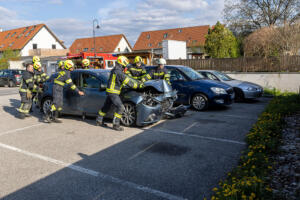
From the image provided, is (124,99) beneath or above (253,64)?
beneath

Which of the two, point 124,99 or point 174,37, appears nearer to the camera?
point 124,99

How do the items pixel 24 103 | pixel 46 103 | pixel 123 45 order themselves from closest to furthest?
pixel 46 103
pixel 24 103
pixel 123 45

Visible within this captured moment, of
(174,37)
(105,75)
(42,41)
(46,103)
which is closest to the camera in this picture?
(105,75)

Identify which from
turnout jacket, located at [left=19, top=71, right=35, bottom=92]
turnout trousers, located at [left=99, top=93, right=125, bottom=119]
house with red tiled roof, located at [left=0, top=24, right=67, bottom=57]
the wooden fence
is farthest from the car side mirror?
house with red tiled roof, located at [left=0, top=24, right=67, bottom=57]

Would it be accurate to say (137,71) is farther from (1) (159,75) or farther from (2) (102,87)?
(2) (102,87)

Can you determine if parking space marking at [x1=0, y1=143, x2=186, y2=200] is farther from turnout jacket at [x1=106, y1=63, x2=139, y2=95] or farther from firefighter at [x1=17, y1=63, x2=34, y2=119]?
firefighter at [x1=17, y1=63, x2=34, y2=119]

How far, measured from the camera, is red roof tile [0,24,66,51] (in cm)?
4972

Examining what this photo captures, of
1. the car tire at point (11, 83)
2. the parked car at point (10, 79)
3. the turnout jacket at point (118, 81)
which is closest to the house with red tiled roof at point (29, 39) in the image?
the parked car at point (10, 79)

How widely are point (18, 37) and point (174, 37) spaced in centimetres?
3424

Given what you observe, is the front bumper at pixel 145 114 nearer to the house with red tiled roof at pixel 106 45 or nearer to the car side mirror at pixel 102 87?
the car side mirror at pixel 102 87

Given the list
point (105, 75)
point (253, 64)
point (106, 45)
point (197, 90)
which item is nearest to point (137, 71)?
point (105, 75)

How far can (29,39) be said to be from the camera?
49.4 meters

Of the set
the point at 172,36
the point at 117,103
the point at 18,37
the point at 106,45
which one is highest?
the point at 172,36

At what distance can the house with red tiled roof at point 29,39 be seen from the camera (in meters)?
49.3
